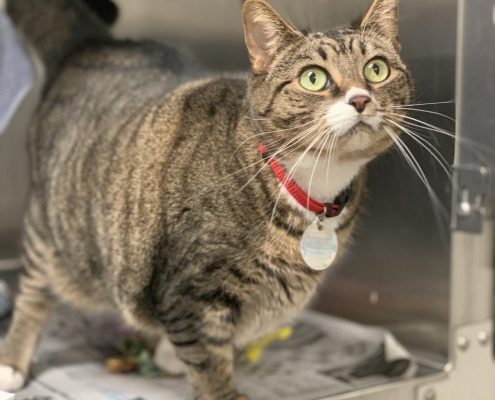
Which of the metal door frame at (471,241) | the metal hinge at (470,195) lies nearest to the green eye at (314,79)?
the metal door frame at (471,241)

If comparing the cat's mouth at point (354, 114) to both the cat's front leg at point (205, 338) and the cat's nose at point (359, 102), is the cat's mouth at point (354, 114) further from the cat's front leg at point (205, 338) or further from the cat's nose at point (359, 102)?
the cat's front leg at point (205, 338)

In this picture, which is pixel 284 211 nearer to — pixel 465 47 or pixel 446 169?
pixel 446 169

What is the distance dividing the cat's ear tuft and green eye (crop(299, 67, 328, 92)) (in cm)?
7

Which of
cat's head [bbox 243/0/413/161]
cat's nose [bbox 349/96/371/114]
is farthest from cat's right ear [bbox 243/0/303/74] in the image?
cat's nose [bbox 349/96/371/114]

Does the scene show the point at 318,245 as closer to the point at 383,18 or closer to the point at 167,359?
the point at 383,18

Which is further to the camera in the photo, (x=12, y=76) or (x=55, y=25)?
(x=55, y=25)

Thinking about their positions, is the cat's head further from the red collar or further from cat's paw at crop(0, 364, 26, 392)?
cat's paw at crop(0, 364, 26, 392)

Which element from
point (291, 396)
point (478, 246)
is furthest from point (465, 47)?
point (291, 396)

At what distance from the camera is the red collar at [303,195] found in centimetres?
90

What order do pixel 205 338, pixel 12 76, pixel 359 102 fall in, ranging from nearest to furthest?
1. pixel 359 102
2. pixel 205 338
3. pixel 12 76

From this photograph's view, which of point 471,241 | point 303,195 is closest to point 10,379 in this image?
point 303,195

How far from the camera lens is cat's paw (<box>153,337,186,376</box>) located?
1.19 metres

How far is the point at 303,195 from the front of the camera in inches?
36.2

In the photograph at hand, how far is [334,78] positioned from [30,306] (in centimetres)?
75
